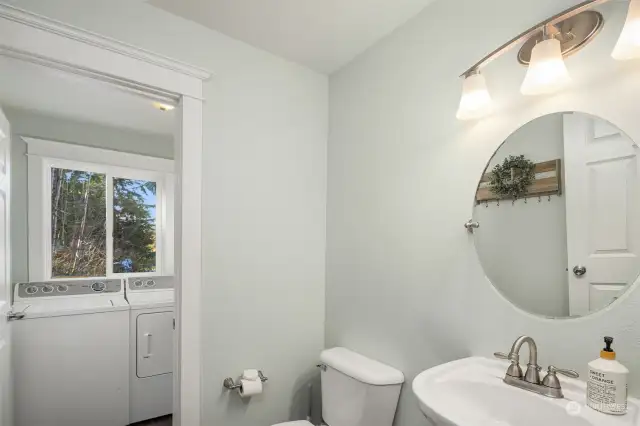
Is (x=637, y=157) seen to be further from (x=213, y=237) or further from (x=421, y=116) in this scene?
(x=213, y=237)

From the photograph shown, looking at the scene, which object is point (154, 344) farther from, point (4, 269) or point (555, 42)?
point (555, 42)

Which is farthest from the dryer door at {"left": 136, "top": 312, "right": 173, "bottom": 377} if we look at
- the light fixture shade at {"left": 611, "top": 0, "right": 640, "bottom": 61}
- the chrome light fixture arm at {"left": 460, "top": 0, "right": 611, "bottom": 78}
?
the light fixture shade at {"left": 611, "top": 0, "right": 640, "bottom": 61}

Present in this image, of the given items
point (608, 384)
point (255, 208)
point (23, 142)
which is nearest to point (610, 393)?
point (608, 384)

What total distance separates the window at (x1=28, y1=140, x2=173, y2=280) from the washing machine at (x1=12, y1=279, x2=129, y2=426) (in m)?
0.38

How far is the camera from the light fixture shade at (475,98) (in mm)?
1294

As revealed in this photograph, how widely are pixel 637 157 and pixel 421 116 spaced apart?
2.60 ft

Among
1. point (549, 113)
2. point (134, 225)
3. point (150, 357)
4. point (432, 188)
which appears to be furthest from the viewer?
point (134, 225)

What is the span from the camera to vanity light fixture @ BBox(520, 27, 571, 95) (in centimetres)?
107

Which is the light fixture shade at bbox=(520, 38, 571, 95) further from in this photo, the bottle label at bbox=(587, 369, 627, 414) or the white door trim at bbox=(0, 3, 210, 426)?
the white door trim at bbox=(0, 3, 210, 426)

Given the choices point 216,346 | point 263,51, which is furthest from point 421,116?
point 216,346

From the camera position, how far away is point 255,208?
73.9 inches

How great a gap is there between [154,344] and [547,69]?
9.79ft

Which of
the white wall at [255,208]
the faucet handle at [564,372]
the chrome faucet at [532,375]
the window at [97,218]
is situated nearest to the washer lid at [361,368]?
the white wall at [255,208]

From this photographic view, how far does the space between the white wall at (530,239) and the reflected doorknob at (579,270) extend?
3 cm
